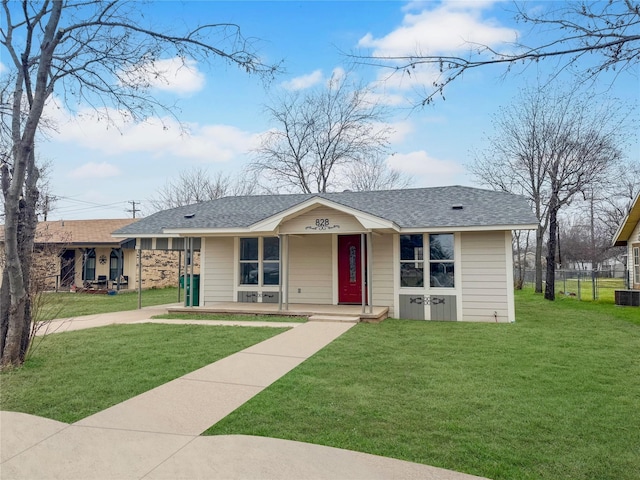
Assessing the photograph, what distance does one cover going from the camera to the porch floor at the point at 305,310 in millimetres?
9961

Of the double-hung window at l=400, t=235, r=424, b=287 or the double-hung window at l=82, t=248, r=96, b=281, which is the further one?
the double-hung window at l=82, t=248, r=96, b=281

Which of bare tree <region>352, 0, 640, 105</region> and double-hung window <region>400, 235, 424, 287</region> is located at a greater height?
bare tree <region>352, 0, 640, 105</region>

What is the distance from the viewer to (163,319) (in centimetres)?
1075

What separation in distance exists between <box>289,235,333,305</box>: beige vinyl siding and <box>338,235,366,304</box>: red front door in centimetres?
30

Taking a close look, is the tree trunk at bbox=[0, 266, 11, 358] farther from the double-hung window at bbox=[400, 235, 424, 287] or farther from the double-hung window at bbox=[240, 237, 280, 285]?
the double-hung window at bbox=[400, 235, 424, 287]

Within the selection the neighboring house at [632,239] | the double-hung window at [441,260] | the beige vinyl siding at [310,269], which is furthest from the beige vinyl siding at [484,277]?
the neighboring house at [632,239]

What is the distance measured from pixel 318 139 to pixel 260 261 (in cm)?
1577

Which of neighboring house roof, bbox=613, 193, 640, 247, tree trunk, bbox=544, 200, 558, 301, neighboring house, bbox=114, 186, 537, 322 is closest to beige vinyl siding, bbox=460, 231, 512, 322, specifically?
neighboring house, bbox=114, 186, 537, 322

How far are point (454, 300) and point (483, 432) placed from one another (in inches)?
292

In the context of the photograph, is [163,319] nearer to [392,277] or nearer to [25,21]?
[392,277]

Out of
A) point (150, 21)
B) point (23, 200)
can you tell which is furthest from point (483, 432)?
point (23, 200)

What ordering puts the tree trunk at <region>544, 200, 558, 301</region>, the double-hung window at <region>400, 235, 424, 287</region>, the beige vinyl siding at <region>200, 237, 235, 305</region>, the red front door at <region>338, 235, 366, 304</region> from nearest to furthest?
1. the double-hung window at <region>400, 235, 424, 287</region>
2. the red front door at <region>338, 235, 366, 304</region>
3. the beige vinyl siding at <region>200, 237, 235, 305</region>
4. the tree trunk at <region>544, 200, 558, 301</region>

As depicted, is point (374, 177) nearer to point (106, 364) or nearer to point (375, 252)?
point (375, 252)

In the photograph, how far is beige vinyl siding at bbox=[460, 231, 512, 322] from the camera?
1041 centimetres
